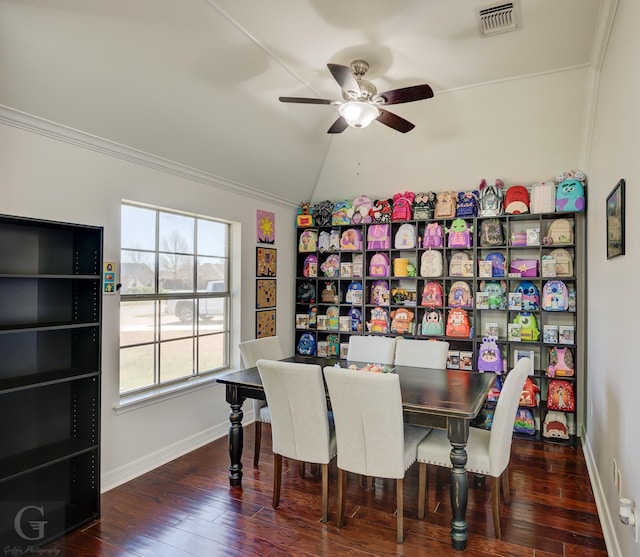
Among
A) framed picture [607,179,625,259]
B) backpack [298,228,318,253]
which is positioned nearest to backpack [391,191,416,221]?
backpack [298,228,318,253]

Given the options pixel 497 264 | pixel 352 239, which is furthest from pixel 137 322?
pixel 497 264

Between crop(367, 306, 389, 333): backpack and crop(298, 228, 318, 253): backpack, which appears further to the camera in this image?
crop(298, 228, 318, 253): backpack

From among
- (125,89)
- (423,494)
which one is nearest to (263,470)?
(423,494)

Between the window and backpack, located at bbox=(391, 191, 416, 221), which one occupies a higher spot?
backpack, located at bbox=(391, 191, 416, 221)

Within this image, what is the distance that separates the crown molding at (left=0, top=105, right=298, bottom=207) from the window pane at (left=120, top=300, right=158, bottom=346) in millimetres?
1061

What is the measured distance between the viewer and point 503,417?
2.38m

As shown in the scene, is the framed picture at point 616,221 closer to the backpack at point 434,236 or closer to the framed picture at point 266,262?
the backpack at point 434,236

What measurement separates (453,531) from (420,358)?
4.41 feet

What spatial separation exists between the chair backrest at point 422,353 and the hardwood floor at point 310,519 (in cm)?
80

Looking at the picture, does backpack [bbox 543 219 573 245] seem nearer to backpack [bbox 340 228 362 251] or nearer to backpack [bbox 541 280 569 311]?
backpack [bbox 541 280 569 311]

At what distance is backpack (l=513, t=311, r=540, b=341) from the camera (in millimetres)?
4035

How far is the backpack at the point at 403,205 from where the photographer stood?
4.48m

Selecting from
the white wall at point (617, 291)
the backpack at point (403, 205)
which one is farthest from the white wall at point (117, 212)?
the white wall at point (617, 291)

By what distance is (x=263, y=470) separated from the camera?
3.29 metres
